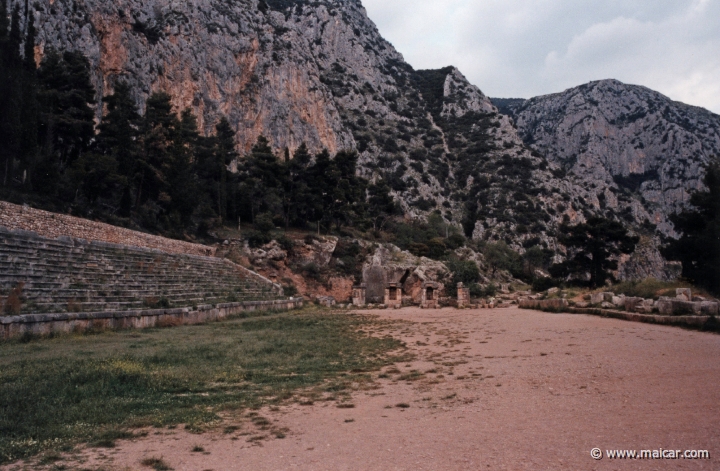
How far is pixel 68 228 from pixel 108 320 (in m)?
9.76

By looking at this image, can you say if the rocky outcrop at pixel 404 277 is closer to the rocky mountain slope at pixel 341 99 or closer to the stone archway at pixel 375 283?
the stone archway at pixel 375 283

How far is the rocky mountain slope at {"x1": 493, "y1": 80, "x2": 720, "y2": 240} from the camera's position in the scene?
268 ft

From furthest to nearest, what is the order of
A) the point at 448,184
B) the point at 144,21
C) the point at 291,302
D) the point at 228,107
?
the point at 448,184
the point at 228,107
the point at 144,21
the point at 291,302

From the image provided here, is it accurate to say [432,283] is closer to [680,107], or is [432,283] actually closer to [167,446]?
[167,446]

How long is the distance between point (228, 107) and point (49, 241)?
4672cm

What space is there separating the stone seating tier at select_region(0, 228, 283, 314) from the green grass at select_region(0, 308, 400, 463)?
7.95 feet

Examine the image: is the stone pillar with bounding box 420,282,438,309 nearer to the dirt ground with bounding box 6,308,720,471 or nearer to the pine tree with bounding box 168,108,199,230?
the pine tree with bounding box 168,108,199,230

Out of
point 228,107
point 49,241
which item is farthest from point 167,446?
point 228,107

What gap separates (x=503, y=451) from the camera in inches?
→ 150

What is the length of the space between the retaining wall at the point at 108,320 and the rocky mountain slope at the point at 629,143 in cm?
7752

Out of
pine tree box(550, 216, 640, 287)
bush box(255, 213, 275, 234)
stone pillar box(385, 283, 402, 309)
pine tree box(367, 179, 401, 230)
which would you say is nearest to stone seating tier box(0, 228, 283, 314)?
stone pillar box(385, 283, 402, 309)

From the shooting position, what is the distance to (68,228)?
2020 centimetres

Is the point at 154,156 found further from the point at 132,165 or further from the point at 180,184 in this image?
the point at 180,184

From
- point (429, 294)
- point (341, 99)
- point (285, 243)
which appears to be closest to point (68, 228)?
point (285, 243)
